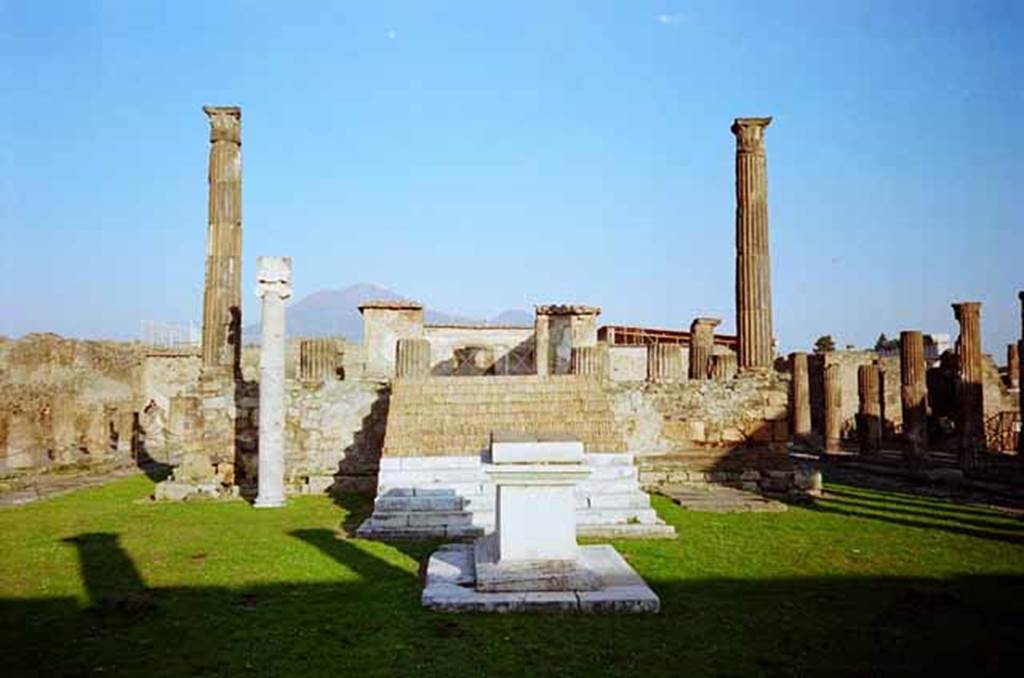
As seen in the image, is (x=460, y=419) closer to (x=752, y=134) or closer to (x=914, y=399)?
(x=752, y=134)

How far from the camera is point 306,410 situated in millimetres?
15383

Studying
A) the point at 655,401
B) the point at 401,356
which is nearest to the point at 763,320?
the point at 655,401

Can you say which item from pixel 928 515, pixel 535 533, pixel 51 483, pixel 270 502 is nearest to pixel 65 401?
pixel 51 483

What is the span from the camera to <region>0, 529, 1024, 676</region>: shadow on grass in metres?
5.24

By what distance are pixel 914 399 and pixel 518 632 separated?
1829 cm

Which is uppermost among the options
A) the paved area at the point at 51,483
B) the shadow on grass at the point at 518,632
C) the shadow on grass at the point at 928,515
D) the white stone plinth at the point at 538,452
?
the white stone plinth at the point at 538,452

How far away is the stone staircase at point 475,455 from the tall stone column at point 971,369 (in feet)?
39.1

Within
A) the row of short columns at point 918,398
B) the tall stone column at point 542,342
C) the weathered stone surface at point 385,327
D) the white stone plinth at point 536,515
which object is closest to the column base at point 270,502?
the white stone plinth at point 536,515

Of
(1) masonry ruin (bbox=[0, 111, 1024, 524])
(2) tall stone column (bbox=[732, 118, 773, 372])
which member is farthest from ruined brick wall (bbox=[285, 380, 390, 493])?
(2) tall stone column (bbox=[732, 118, 773, 372])

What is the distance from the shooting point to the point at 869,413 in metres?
24.3

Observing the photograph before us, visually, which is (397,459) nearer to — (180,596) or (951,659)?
A: (180,596)

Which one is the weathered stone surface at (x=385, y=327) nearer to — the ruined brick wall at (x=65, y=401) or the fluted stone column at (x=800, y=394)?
the ruined brick wall at (x=65, y=401)

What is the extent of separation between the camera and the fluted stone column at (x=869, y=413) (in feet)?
79.3

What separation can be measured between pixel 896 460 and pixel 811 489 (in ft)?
28.0
